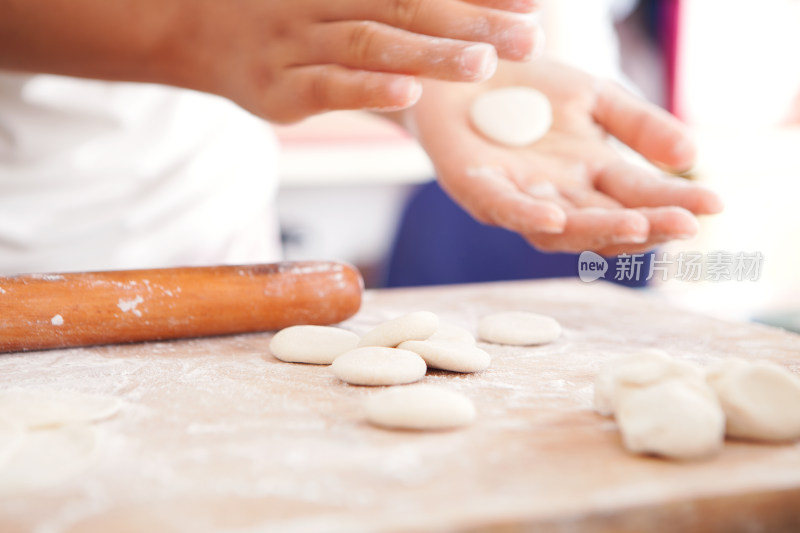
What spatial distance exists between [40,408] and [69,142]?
93 centimetres

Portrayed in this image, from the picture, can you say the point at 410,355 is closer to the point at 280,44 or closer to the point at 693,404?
the point at 693,404

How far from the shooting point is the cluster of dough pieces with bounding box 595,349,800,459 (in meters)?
0.61

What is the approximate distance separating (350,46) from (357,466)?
597 mm

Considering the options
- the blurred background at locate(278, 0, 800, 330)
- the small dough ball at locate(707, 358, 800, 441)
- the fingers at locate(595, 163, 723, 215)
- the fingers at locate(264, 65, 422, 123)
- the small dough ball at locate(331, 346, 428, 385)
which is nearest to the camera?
the small dough ball at locate(707, 358, 800, 441)

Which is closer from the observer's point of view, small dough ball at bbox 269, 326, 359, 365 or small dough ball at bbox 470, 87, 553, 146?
small dough ball at bbox 269, 326, 359, 365

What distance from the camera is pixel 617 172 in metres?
1.33

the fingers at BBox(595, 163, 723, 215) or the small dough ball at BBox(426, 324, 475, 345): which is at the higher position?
the fingers at BBox(595, 163, 723, 215)

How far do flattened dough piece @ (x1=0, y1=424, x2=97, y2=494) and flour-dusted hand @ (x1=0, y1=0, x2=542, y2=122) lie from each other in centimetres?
55

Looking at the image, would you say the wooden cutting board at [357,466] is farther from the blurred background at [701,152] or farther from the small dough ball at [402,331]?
the blurred background at [701,152]

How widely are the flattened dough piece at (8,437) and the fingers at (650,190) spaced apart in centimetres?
103

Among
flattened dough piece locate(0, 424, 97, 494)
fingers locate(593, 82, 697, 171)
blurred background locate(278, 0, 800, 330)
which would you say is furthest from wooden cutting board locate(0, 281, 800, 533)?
blurred background locate(278, 0, 800, 330)

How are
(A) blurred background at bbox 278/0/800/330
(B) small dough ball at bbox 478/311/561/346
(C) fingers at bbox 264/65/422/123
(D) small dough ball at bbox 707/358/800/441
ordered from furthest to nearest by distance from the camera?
(A) blurred background at bbox 278/0/800/330 → (B) small dough ball at bbox 478/311/561/346 → (C) fingers at bbox 264/65/422/123 → (D) small dough ball at bbox 707/358/800/441

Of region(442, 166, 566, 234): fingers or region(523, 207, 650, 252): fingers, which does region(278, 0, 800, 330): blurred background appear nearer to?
region(442, 166, 566, 234): fingers

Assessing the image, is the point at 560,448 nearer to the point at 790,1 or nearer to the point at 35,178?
the point at 35,178
